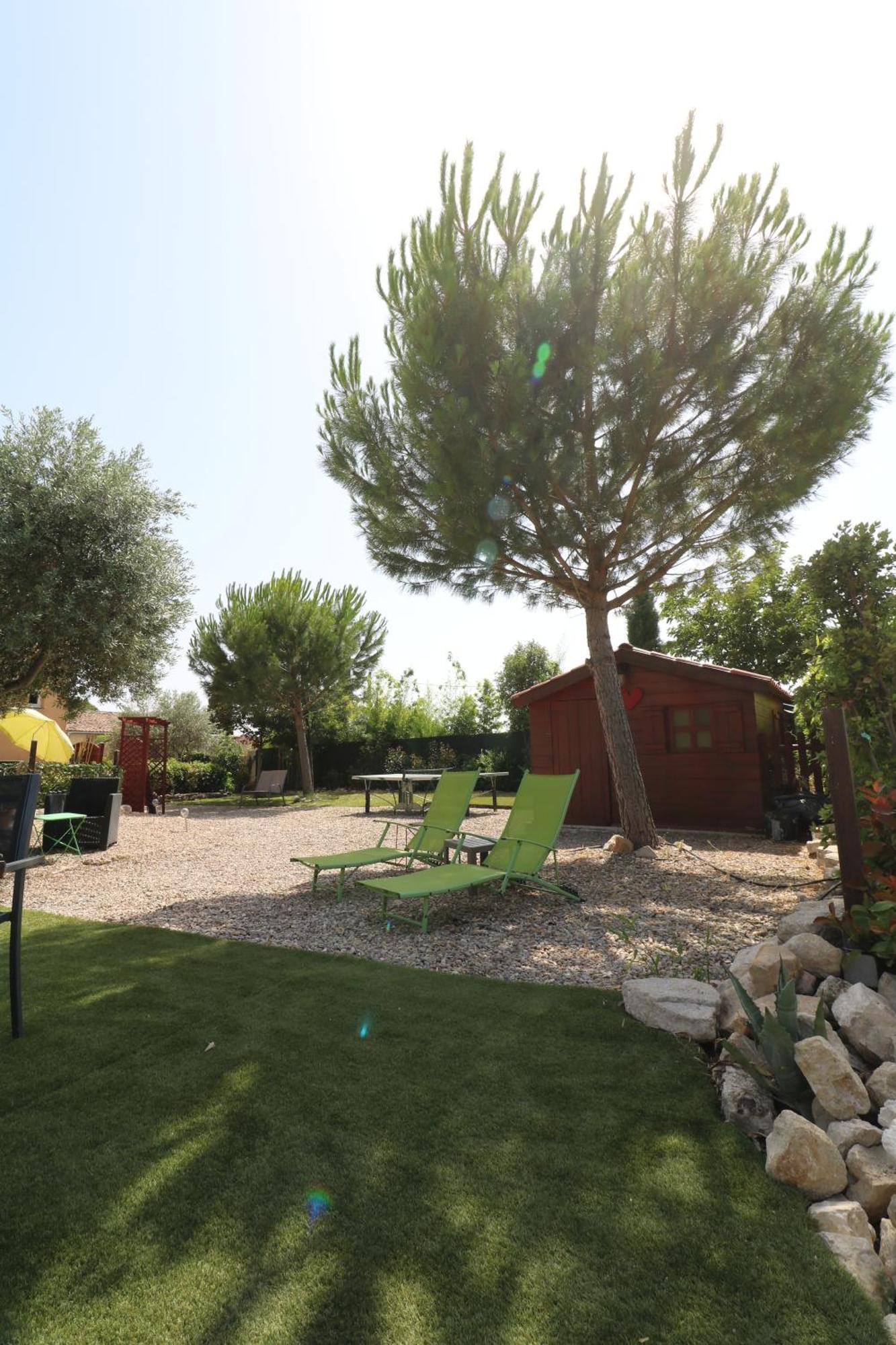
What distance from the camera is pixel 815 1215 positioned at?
1790mm

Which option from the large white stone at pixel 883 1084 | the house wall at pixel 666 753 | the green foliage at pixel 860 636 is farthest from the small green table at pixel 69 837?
the large white stone at pixel 883 1084

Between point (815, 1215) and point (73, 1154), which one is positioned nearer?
point (815, 1215)

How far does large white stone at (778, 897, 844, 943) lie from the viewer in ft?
11.5

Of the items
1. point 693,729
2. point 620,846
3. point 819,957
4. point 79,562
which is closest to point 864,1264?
point 819,957

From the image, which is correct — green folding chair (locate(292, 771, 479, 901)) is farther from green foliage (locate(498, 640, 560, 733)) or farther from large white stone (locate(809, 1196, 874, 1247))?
green foliage (locate(498, 640, 560, 733))

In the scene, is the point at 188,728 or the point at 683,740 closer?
the point at 683,740

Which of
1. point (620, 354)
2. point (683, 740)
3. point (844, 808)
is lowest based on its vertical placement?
point (844, 808)

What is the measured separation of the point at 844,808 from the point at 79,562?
10.8m

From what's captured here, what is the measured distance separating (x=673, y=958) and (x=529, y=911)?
59.6 inches

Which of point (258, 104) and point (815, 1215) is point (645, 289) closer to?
point (258, 104)

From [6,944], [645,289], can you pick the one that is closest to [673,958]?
[6,944]

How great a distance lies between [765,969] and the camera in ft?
9.85

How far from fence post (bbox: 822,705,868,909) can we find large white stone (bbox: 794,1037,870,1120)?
45.7 inches

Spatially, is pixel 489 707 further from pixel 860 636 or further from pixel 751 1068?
pixel 751 1068
